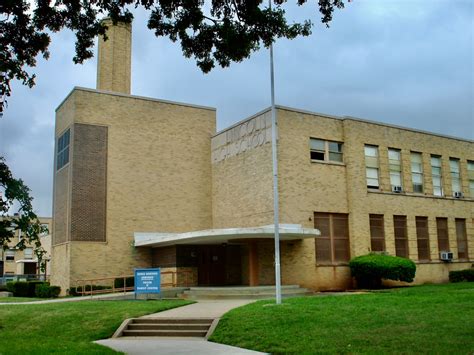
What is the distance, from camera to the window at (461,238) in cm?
3694

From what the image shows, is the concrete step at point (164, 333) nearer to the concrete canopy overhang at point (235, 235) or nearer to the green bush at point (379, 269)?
the concrete canopy overhang at point (235, 235)

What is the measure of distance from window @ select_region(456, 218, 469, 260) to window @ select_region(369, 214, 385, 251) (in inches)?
273

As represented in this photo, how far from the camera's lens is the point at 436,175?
121 ft

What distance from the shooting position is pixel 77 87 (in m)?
35.1

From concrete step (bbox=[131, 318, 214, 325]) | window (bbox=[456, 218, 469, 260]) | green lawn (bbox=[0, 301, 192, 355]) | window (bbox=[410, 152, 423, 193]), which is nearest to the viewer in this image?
green lawn (bbox=[0, 301, 192, 355])

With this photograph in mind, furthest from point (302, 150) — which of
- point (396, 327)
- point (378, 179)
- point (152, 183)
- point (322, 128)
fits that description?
point (396, 327)

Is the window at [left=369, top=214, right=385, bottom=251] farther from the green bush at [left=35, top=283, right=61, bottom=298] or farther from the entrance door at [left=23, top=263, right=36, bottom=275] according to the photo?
the entrance door at [left=23, top=263, right=36, bottom=275]

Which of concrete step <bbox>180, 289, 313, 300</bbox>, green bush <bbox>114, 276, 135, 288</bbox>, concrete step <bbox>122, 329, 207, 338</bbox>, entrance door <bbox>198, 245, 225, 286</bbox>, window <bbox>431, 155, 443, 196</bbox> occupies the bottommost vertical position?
concrete step <bbox>122, 329, 207, 338</bbox>

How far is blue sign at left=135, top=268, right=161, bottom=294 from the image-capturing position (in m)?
25.0

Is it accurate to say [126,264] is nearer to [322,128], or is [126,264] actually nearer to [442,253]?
[322,128]

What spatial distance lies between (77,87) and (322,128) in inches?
573

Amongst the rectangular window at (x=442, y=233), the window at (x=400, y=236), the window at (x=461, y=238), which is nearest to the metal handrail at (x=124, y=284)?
the window at (x=400, y=236)

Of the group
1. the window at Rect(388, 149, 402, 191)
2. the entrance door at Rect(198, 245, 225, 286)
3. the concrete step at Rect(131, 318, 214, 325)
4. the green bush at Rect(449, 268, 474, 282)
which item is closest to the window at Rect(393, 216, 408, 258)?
the window at Rect(388, 149, 402, 191)

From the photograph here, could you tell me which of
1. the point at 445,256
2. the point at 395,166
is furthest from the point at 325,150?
the point at 445,256
